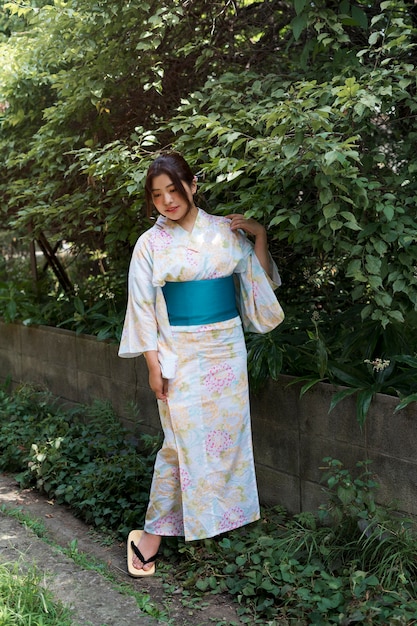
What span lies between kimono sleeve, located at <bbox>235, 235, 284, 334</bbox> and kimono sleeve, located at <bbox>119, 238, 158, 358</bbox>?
0.44 meters

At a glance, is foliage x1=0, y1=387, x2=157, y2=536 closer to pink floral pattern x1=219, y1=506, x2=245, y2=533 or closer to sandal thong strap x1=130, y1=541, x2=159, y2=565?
sandal thong strap x1=130, y1=541, x2=159, y2=565

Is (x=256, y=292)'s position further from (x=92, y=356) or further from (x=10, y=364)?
(x=10, y=364)

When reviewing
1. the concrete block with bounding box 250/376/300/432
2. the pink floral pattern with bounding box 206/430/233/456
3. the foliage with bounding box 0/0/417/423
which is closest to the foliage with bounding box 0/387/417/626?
the concrete block with bounding box 250/376/300/432

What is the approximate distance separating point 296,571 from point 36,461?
207 centimetres

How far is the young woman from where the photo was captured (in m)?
3.40

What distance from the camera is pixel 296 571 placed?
10.5 feet

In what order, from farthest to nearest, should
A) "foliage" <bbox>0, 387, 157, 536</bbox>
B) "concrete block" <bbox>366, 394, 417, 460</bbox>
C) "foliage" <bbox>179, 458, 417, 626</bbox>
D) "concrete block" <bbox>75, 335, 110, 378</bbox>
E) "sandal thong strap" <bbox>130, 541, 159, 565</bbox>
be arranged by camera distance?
"concrete block" <bbox>75, 335, 110, 378</bbox>, "foliage" <bbox>0, 387, 157, 536</bbox>, "sandal thong strap" <bbox>130, 541, 159, 565</bbox>, "concrete block" <bbox>366, 394, 417, 460</bbox>, "foliage" <bbox>179, 458, 417, 626</bbox>

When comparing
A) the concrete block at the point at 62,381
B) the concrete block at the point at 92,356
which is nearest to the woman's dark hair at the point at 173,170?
the concrete block at the point at 92,356

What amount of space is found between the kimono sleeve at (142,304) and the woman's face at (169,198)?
0.62 ft

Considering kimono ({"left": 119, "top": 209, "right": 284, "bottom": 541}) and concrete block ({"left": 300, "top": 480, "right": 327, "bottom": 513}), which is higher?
kimono ({"left": 119, "top": 209, "right": 284, "bottom": 541})

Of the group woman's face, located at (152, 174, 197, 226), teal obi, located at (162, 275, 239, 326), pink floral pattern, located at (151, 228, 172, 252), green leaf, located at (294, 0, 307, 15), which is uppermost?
green leaf, located at (294, 0, 307, 15)

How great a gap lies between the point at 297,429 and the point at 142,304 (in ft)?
3.42

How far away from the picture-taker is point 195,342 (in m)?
3.45

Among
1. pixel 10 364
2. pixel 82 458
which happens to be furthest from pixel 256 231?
pixel 10 364
